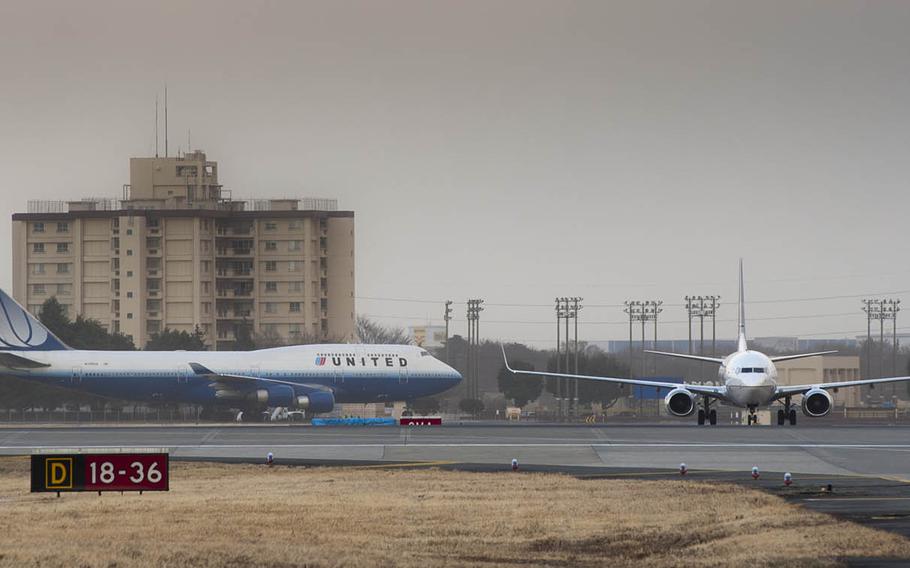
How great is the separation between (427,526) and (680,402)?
4510 centimetres

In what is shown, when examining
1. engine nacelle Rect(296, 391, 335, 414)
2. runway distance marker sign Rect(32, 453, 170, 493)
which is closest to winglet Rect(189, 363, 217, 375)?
engine nacelle Rect(296, 391, 335, 414)

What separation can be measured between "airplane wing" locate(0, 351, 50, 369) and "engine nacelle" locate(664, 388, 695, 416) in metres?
42.0

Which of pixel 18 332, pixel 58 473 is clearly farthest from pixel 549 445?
pixel 18 332

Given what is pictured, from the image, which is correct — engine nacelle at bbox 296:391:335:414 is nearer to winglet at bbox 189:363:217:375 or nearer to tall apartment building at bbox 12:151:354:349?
winglet at bbox 189:363:217:375

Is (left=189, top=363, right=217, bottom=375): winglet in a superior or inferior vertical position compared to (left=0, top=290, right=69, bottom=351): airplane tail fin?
inferior

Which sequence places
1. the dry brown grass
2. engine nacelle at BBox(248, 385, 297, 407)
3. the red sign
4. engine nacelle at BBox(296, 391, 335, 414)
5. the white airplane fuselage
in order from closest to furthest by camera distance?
the dry brown grass
the white airplane fuselage
the red sign
engine nacelle at BBox(248, 385, 297, 407)
engine nacelle at BBox(296, 391, 335, 414)

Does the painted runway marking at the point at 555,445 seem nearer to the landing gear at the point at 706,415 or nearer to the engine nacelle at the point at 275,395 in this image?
the landing gear at the point at 706,415

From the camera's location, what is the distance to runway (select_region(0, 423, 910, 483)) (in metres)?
48.4

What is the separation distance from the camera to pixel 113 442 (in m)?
59.6

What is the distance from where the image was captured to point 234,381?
313 ft

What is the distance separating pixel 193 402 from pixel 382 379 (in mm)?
12770

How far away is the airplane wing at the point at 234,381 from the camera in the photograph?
93.7 meters

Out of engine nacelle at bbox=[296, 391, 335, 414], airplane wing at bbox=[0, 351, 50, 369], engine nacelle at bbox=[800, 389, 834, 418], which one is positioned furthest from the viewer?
engine nacelle at bbox=[296, 391, 335, 414]

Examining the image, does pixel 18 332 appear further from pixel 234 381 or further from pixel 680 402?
pixel 680 402
